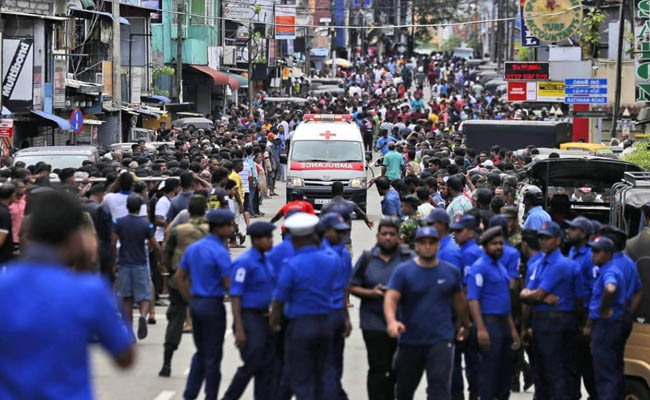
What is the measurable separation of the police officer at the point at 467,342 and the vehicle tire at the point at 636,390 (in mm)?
1206

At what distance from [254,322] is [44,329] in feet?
16.6

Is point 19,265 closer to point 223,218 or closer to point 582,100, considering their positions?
point 223,218

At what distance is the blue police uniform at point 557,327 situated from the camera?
411 inches

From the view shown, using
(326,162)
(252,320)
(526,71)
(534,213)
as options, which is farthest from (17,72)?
(252,320)

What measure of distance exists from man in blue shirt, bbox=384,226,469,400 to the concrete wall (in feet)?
81.1

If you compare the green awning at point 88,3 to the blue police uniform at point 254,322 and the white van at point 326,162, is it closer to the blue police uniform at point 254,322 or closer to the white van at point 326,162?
the white van at point 326,162

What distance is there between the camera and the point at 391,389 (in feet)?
33.8

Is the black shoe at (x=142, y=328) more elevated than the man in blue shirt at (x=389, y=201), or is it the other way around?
the man in blue shirt at (x=389, y=201)

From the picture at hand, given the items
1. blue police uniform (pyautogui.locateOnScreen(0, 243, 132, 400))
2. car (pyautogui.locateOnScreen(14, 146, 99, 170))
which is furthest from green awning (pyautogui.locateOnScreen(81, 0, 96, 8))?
blue police uniform (pyautogui.locateOnScreen(0, 243, 132, 400))

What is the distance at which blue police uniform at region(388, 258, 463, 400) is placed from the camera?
951 cm

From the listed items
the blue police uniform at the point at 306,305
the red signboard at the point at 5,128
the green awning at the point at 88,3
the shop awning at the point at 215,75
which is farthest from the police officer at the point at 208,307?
the shop awning at the point at 215,75

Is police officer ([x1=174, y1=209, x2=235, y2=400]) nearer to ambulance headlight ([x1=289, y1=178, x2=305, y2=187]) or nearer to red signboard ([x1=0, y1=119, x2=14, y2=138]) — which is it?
red signboard ([x1=0, y1=119, x2=14, y2=138])

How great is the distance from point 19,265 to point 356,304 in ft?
40.6

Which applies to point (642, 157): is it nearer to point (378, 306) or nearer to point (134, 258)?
point (134, 258)
